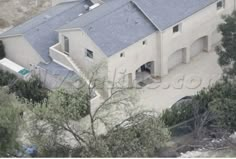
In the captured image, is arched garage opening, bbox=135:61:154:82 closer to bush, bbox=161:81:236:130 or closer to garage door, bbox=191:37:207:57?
garage door, bbox=191:37:207:57

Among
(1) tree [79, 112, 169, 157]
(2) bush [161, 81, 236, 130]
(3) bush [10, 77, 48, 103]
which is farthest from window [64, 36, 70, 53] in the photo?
(1) tree [79, 112, 169, 157]

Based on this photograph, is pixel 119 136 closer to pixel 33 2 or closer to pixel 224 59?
pixel 224 59

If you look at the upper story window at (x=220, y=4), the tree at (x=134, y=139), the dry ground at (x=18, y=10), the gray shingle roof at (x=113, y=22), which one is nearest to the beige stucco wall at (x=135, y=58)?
the gray shingle roof at (x=113, y=22)

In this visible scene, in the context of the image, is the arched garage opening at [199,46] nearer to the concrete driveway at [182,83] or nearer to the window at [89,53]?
the concrete driveway at [182,83]

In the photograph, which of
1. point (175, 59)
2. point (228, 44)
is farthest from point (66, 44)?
point (228, 44)

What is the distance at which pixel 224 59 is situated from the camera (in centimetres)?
4594

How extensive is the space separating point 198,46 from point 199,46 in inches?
4.6

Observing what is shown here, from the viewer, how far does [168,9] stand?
157ft

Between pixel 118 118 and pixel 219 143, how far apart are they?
5.52m

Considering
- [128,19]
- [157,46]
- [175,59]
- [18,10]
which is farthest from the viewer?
[18,10]

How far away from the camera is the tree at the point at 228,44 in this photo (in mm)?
45438

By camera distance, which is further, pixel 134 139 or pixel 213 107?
pixel 213 107

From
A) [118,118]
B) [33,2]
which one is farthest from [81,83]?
[33,2]

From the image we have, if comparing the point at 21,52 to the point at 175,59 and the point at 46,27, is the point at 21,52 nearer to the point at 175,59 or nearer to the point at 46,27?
the point at 46,27
